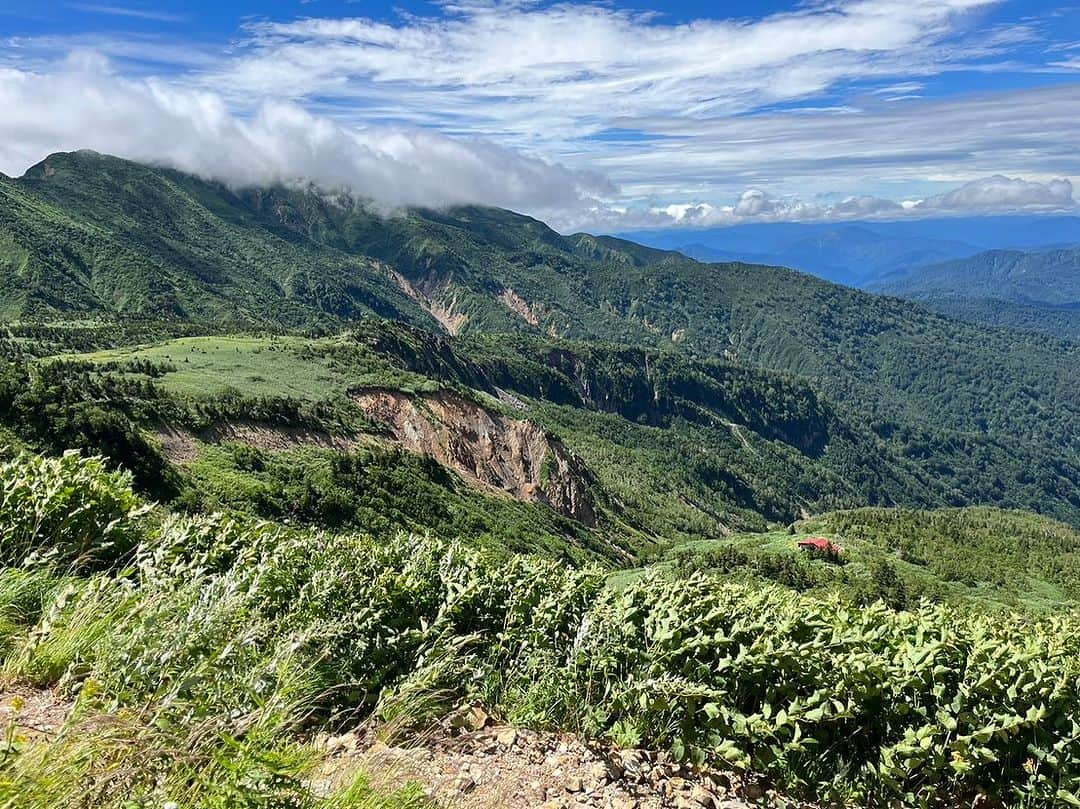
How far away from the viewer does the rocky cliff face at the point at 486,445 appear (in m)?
72.6

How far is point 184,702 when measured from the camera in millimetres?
4215

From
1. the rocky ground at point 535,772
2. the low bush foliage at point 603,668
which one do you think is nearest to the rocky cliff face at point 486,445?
the low bush foliage at point 603,668

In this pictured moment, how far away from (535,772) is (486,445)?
247ft

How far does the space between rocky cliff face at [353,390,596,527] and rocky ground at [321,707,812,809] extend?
→ 212 feet

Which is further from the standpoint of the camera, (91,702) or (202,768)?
(91,702)

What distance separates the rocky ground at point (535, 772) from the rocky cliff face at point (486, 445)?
212 ft

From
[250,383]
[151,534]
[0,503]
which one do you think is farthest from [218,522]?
[250,383]

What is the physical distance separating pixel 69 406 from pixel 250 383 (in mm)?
32877

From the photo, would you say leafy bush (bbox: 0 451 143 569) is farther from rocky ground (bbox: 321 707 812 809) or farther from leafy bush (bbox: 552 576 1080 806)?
leafy bush (bbox: 552 576 1080 806)

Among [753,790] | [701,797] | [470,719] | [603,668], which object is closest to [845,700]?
[753,790]

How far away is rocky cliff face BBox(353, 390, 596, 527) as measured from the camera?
72625 mm

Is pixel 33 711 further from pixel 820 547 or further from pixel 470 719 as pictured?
pixel 820 547

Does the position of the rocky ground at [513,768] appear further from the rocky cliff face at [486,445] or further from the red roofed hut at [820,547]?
the red roofed hut at [820,547]

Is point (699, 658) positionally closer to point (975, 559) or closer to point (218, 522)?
point (218, 522)
